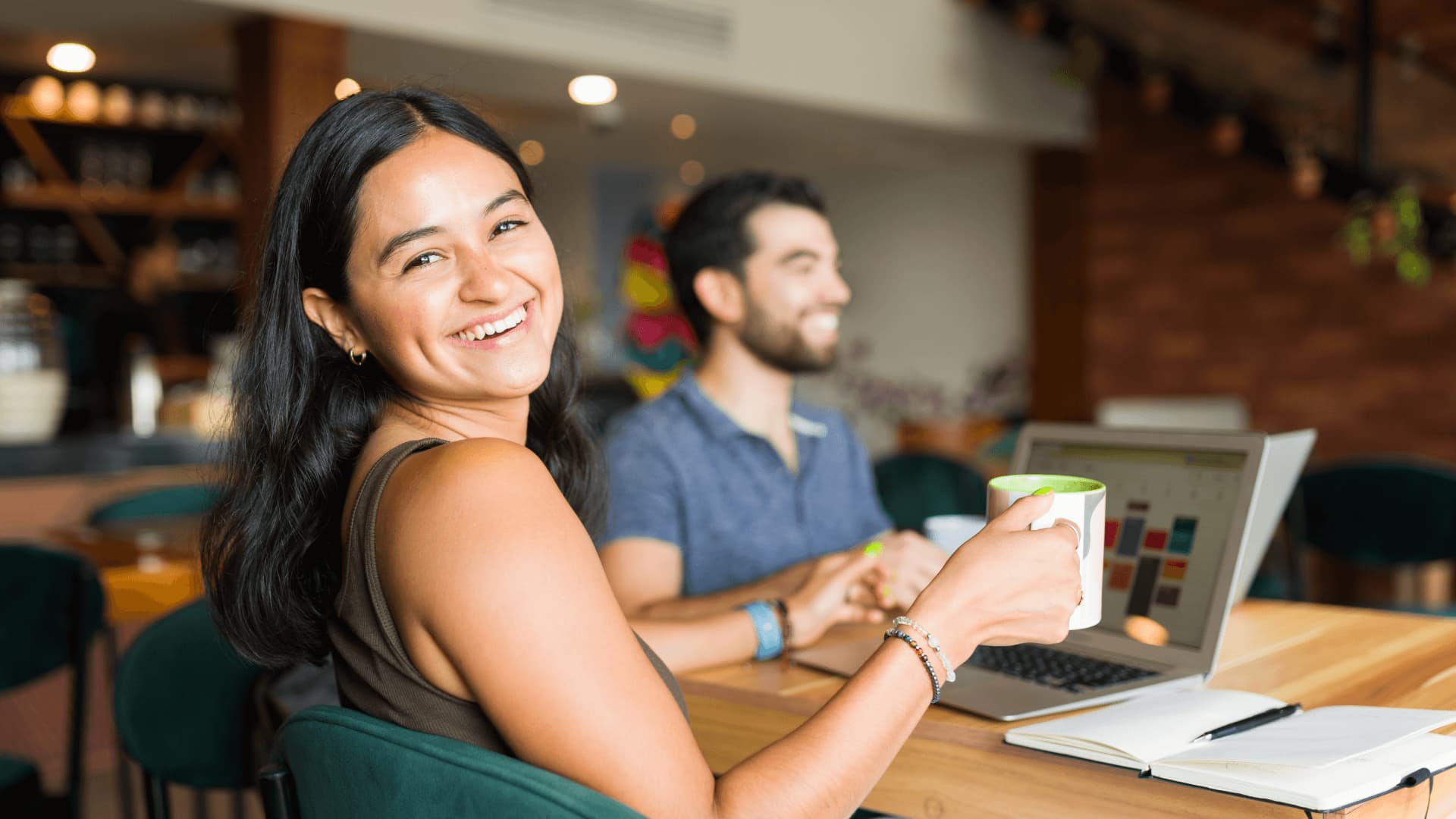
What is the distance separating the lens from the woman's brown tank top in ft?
3.12

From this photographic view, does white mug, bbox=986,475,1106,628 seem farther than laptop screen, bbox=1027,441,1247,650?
No

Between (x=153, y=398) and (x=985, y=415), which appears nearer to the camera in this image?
(x=153, y=398)

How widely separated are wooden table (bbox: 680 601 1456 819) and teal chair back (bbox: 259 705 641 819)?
0.45 m

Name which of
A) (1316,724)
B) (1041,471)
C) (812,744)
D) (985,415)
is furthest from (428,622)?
(985,415)

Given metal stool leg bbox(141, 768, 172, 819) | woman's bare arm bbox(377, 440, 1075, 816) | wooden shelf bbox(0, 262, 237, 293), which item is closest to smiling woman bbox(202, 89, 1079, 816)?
woman's bare arm bbox(377, 440, 1075, 816)

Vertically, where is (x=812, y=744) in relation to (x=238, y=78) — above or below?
below

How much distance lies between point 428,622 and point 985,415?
22.4ft

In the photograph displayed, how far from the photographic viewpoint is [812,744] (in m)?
0.95

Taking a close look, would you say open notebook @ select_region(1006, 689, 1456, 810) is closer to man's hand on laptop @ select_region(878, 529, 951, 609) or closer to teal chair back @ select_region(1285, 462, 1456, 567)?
man's hand on laptop @ select_region(878, 529, 951, 609)

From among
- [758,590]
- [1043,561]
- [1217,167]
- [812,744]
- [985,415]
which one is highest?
[1217,167]

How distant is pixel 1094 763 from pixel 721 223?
1.38 metres

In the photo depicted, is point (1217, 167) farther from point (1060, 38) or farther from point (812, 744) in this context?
point (812, 744)

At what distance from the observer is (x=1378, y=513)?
3180mm

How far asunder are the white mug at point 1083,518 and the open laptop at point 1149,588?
9.6 inches
